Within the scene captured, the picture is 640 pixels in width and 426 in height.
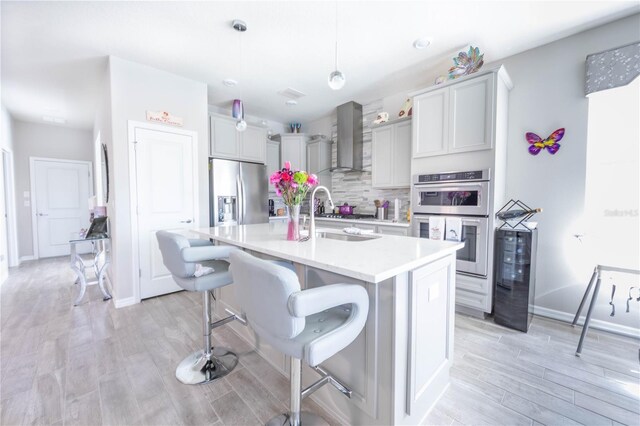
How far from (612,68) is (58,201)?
353 inches

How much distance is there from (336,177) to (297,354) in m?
4.12

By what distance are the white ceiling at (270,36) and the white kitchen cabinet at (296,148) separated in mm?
1352

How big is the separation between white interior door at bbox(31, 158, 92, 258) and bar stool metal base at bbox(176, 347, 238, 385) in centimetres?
588

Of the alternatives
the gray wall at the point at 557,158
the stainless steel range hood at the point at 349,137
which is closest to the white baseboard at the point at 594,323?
the gray wall at the point at 557,158

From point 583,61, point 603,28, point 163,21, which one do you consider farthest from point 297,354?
point 603,28

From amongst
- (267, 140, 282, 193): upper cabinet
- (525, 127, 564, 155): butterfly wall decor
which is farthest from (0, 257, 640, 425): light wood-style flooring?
(267, 140, 282, 193): upper cabinet

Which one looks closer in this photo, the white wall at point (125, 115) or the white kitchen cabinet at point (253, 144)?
the white wall at point (125, 115)

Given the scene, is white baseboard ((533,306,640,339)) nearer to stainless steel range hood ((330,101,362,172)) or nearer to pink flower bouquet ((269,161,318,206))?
pink flower bouquet ((269,161,318,206))

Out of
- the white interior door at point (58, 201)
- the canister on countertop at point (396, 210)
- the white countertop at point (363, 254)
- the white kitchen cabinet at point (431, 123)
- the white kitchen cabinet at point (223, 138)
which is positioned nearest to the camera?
the white countertop at point (363, 254)

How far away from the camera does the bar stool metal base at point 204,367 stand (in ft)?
5.78

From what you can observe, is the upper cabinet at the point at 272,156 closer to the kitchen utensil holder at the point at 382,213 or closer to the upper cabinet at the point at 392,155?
the upper cabinet at the point at 392,155

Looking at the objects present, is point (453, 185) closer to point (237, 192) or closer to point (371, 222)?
point (371, 222)

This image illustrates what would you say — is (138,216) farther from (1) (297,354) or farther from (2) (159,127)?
(1) (297,354)

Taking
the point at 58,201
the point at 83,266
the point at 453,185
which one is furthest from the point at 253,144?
the point at 58,201
